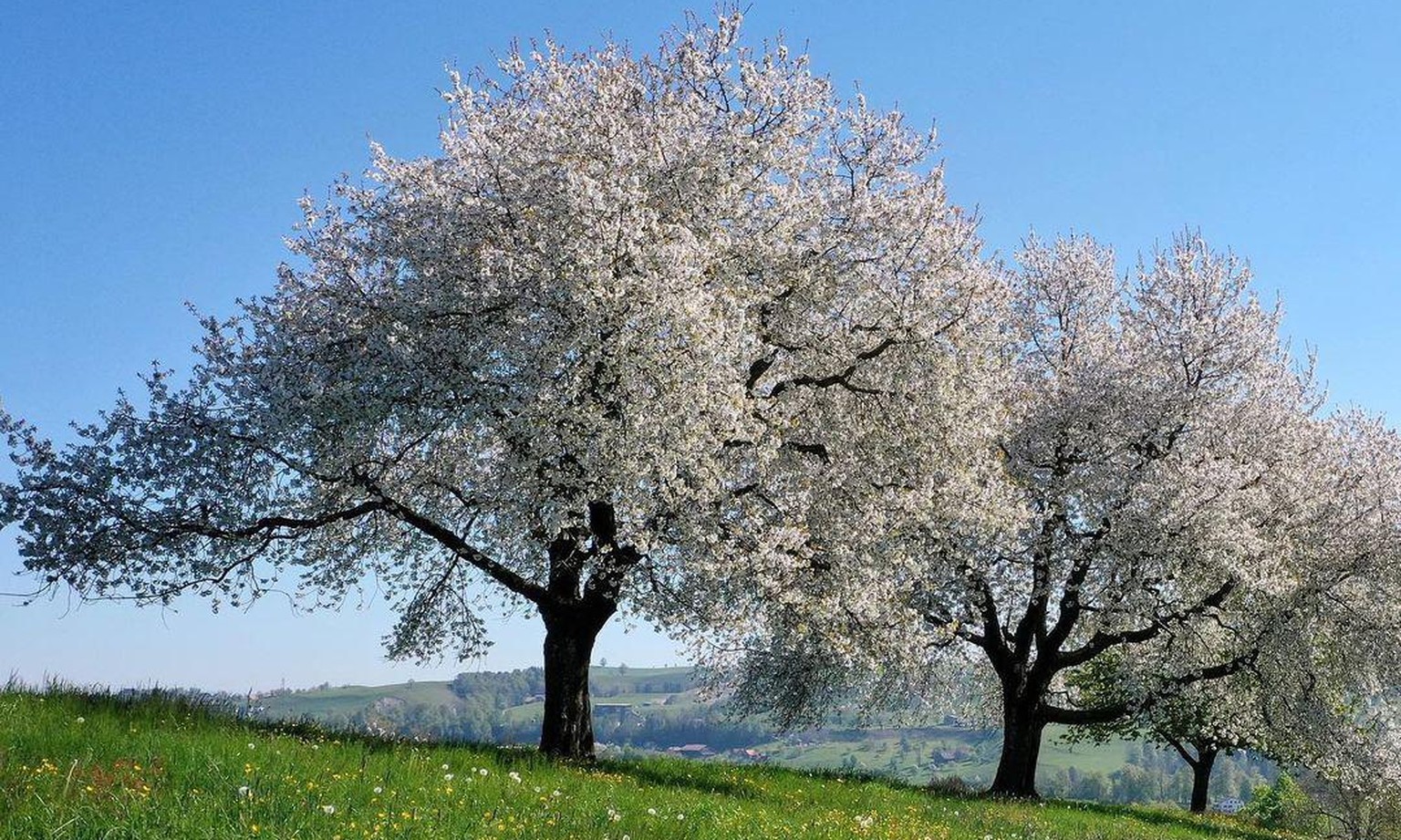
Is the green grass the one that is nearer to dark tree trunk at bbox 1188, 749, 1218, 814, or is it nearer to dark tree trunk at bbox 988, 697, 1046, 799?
dark tree trunk at bbox 988, 697, 1046, 799

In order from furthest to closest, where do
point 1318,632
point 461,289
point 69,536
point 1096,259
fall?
point 1096,259 < point 1318,632 < point 69,536 < point 461,289

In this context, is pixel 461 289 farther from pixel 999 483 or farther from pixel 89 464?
pixel 999 483

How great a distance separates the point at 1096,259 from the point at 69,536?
32.6 m

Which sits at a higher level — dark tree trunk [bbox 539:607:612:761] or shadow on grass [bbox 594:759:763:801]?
dark tree trunk [bbox 539:607:612:761]

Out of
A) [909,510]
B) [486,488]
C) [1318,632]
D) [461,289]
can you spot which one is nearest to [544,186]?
[461,289]

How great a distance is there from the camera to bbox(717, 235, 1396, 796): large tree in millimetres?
32594

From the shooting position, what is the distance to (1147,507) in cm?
3272

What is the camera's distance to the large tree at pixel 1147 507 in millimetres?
32594

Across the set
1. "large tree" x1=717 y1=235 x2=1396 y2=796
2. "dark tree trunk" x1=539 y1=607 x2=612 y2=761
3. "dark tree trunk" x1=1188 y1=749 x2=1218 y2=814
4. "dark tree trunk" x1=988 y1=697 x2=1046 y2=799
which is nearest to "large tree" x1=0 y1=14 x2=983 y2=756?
"dark tree trunk" x1=539 y1=607 x2=612 y2=761

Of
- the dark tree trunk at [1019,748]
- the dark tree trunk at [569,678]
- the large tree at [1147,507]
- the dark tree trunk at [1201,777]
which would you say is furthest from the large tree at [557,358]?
the dark tree trunk at [1201,777]

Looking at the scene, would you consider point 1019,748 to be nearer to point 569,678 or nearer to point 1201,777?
point 569,678

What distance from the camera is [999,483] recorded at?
90.7 ft

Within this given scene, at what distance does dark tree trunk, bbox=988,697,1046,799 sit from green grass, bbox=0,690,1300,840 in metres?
15.6

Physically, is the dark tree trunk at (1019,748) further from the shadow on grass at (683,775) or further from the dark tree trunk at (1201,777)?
the dark tree trunk at (1201,777)
